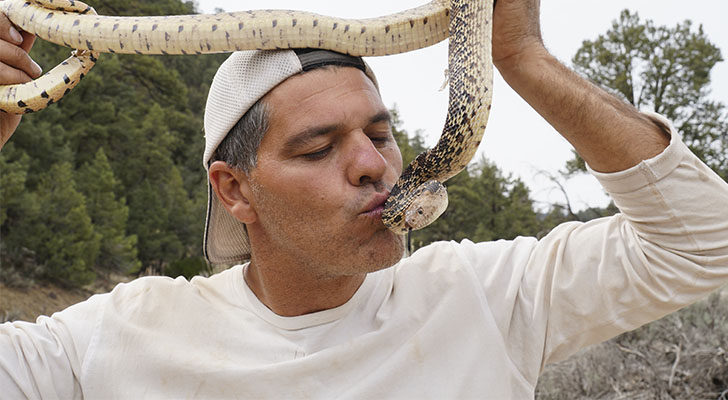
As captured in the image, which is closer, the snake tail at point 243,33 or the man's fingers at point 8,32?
the snake tail at point 243,33

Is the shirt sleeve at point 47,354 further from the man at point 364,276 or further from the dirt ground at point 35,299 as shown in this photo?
the dirt ground at point 35,299

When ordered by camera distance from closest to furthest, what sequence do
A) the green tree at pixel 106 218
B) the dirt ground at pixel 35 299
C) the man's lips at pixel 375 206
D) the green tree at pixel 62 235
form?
the man's lips at pixel 375 206 < the dirt ground at pixel 35 299 < the green tree at pixel 62 235 < the green tree at pixel 106 218

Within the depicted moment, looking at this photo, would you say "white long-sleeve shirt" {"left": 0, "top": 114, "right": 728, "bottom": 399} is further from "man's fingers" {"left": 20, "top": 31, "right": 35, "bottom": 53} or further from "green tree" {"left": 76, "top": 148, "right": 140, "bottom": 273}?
"green tree" {"left": 76, "top": 148, "right": 140, "bottom": 273}

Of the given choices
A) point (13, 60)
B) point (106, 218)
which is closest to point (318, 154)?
point (13, 60)

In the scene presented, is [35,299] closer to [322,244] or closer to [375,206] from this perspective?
[322,244]

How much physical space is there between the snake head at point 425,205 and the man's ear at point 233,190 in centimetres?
86

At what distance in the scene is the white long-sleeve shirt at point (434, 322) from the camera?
2.43 m

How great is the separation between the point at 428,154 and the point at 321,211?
0.46m

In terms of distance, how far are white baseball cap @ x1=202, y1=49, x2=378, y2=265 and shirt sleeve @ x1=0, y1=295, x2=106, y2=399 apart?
0.66 meters

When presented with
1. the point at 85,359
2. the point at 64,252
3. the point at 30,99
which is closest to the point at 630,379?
the point at 85,359

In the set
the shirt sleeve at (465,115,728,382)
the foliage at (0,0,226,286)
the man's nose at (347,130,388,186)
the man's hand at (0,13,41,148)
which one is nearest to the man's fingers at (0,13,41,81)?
the man's hand at (0,13,41,148)

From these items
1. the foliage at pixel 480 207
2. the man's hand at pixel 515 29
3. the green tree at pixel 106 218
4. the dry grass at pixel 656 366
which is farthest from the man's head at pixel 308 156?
the green tree at pixel 106 218

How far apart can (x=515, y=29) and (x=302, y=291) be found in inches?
53.7

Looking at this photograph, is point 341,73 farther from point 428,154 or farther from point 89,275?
point 89,275
